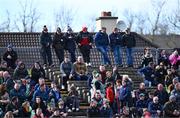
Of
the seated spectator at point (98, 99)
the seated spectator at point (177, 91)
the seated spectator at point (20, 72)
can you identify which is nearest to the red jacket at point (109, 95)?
the seated spectator at point (98, 99)

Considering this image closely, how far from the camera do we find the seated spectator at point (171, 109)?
29.0 metres

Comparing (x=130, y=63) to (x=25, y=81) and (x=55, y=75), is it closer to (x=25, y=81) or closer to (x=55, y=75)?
(x=55, y=75)

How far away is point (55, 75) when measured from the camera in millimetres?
32875

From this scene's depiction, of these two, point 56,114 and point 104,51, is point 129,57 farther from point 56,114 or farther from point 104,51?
point 56,114

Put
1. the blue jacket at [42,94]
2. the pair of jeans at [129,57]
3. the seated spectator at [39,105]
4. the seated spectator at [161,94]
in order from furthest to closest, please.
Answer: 1. the pair of jeans at [129,57]
2. the seated spectator at [161,94]
3. the blue jacket at [42,94]
4. the seated spectator at [39,105]

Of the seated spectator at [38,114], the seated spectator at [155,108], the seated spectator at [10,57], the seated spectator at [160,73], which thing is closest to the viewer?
the seated spectator at [38,114]

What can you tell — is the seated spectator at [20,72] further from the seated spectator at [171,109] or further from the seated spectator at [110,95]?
the seated spectator at [171,109]

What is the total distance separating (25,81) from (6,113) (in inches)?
125

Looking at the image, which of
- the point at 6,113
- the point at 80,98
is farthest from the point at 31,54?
the point at 6,113

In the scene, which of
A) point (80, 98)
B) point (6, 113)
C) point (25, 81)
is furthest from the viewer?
point (80, 98)

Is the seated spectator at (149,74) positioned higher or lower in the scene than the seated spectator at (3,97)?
higher

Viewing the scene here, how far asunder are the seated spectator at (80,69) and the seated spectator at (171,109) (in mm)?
4311

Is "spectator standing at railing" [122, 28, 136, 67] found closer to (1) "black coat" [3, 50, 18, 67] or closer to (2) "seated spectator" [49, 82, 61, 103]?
(1) "black coat" [3, 50, 18, 67]

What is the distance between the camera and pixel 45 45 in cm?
3306
